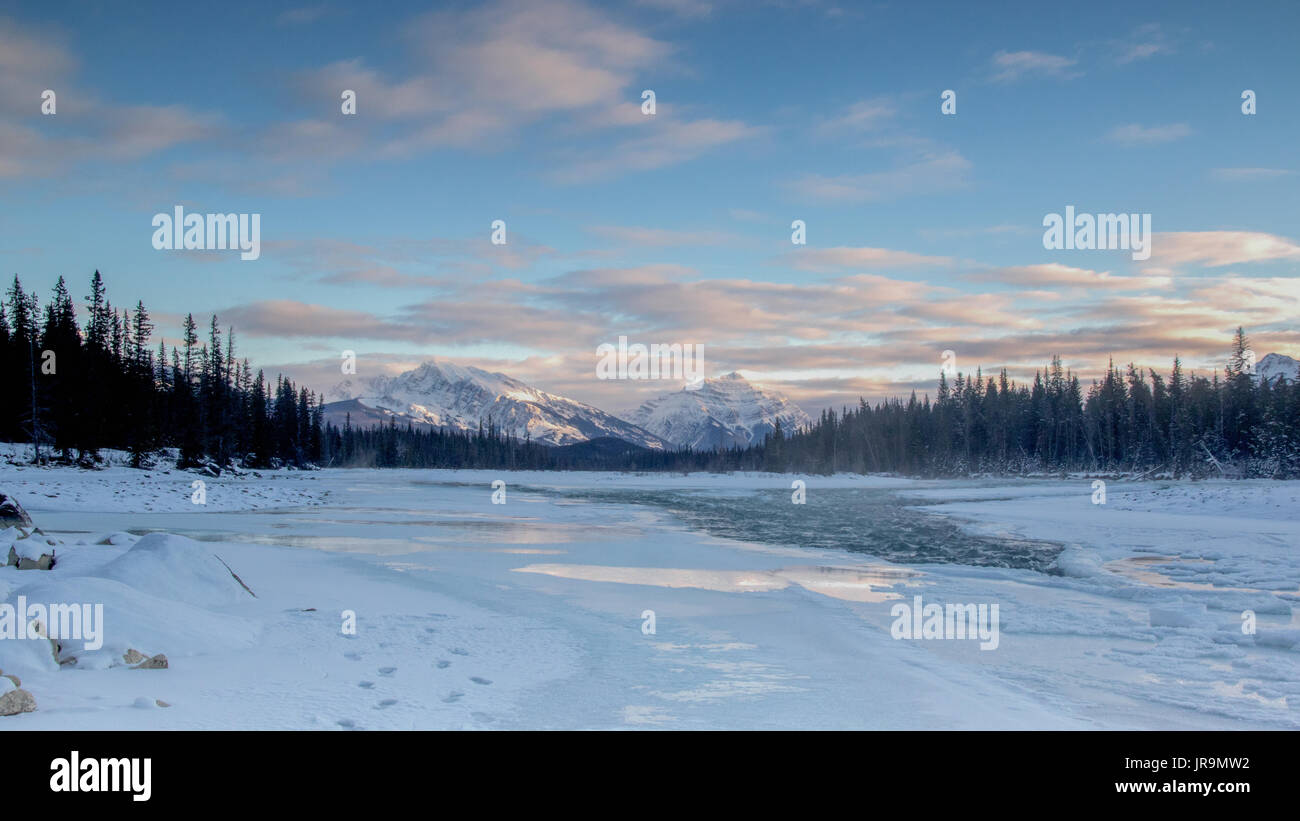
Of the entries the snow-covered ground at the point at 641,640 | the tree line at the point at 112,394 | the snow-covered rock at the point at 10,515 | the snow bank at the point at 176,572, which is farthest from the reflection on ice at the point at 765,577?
the tree line at the point at 112,394

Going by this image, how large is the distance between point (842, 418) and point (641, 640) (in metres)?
156

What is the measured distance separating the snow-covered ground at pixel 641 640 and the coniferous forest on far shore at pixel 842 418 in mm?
56100

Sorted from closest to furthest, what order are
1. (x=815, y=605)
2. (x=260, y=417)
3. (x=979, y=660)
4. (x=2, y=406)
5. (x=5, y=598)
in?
1. (x=5, y=598)
2. (x=979, y=660)
3. (x=815, y=605)
4. (x=2, y=406)
5. (x=260, y=417)

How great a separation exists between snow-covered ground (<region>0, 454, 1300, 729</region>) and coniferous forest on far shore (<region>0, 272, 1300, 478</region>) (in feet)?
184

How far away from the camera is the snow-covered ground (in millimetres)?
6965

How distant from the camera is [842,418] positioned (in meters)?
160

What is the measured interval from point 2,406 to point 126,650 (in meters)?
75.1

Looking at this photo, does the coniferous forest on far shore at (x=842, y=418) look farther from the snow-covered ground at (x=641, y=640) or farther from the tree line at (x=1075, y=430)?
the snow-covered ground at (x=641, y=640)

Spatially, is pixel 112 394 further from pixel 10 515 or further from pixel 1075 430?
pixel 1075 430

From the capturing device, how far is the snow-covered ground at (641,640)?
6965 mm
